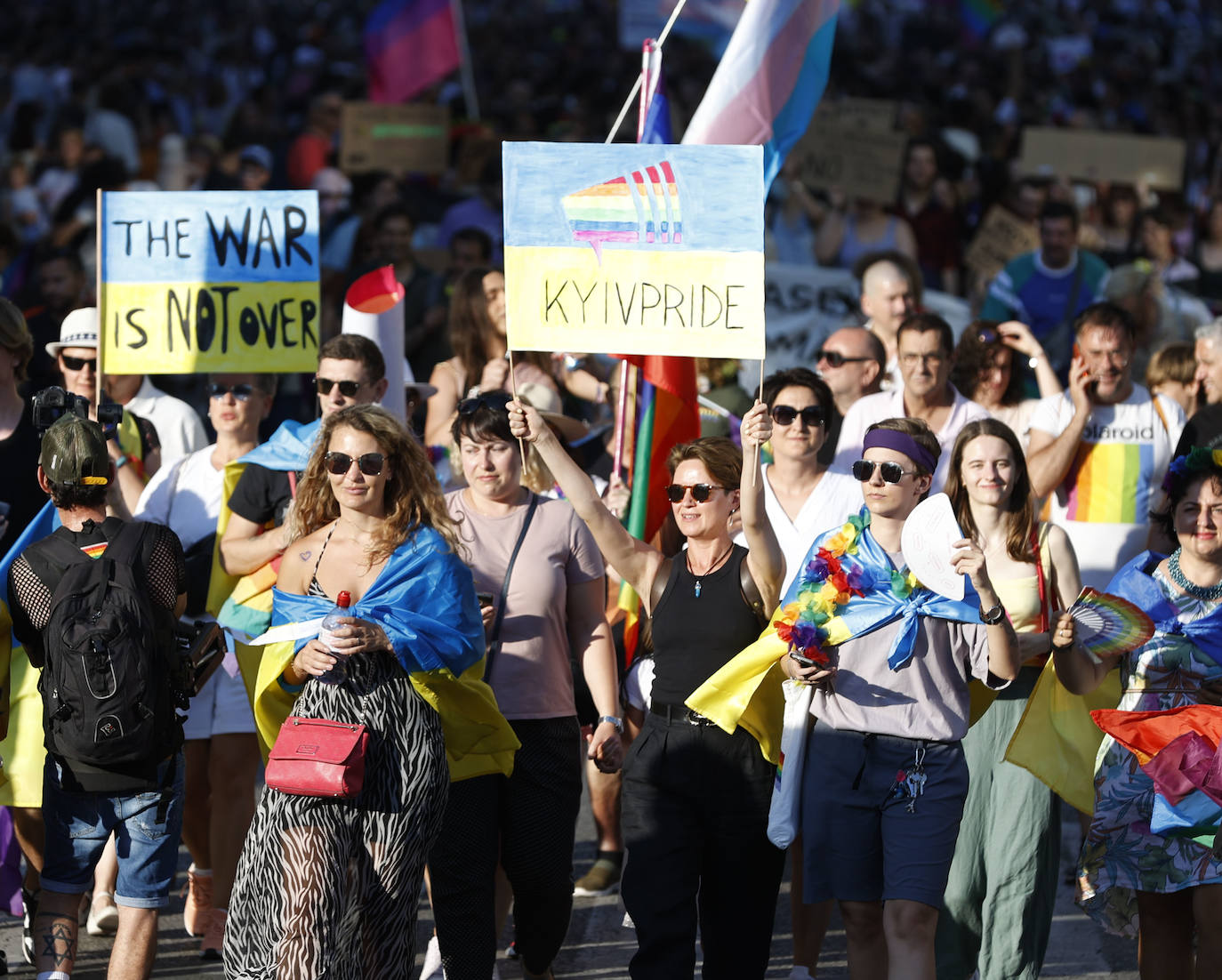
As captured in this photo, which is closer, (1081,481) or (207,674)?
(207,674)

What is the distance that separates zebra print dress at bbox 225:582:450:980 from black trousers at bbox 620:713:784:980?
2.26 feet

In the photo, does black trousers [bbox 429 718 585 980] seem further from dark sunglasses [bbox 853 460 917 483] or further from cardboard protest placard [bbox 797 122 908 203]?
cardboard protest placard [bbox 797 122 908 203]

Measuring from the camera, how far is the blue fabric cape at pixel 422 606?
15.2ft

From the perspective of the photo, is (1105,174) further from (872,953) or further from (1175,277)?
(872,953)

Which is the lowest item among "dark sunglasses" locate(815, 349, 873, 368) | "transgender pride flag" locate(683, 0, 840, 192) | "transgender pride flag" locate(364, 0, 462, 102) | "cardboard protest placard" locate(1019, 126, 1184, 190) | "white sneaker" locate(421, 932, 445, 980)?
"white sneaker" locate(421, 932, 445, 980)

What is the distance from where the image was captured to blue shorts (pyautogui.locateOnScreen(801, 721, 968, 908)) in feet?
15.6

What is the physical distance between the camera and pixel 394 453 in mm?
4891

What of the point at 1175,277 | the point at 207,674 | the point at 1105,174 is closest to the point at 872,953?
the point at 207,674

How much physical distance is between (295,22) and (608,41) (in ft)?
12.9

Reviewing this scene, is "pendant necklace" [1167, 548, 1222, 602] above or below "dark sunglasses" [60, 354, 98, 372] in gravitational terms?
below

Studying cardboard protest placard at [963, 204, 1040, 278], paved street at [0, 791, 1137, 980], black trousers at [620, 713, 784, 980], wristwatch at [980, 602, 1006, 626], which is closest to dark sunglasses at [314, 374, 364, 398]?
black trousers at [620, 713, 784, 980]

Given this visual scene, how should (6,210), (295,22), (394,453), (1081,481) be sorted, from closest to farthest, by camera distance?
(394,453) → (1081,481) → (6,210) → (295,22)

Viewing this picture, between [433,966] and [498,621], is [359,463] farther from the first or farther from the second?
[433,966]

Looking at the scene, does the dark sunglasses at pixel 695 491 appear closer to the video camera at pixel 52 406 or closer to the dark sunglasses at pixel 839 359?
the video camera at pixel 52 406
